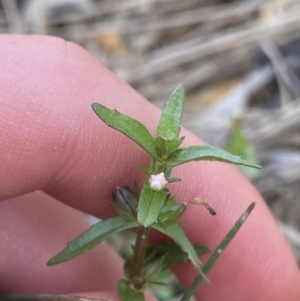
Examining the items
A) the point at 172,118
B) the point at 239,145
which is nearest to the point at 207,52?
the point at 239,145

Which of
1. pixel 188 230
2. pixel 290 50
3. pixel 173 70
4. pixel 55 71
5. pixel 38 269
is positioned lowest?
pixel 38 269

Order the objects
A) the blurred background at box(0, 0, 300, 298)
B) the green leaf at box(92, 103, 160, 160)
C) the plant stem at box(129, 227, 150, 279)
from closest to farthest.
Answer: the green leaf at box(92, 103, 160, 160) → the plant stem at box(129, 227, 150, 279) → the blurred background at box(0, 0, 300, 298)

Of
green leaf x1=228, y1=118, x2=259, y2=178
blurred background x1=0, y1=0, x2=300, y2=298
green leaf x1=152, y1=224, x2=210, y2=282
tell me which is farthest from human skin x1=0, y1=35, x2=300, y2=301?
blurred background x1=0, y1=0, x2=300, y2=298

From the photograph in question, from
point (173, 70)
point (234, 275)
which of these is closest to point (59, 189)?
point (234, 275)

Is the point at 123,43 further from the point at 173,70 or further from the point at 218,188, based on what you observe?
the point at 218,188

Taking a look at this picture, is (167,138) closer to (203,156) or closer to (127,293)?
(203,156)

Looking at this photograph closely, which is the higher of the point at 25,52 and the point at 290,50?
the point at 290,50

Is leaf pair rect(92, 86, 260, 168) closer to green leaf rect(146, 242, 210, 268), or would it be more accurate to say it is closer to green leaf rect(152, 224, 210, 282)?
green leaf rect(152, 224, 210, 282)
